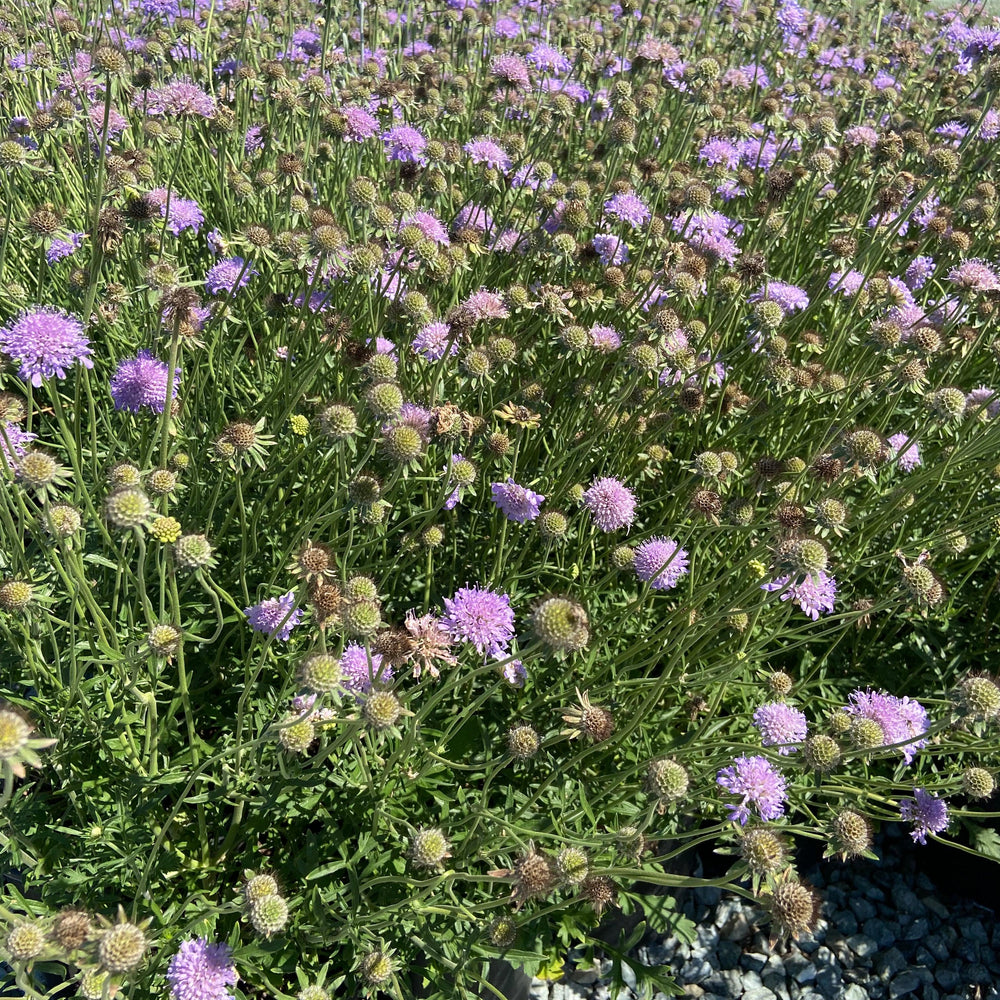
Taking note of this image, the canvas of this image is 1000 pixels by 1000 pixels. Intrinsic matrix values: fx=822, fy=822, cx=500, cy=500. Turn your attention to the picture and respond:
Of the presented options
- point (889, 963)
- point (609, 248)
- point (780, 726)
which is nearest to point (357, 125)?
point (609, 248)

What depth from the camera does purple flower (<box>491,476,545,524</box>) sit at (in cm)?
296

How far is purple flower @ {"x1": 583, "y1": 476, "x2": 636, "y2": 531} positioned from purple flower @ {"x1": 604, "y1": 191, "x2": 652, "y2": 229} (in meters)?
1.70

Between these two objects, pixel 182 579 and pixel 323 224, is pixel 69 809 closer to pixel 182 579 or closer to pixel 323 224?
pixel 182 579

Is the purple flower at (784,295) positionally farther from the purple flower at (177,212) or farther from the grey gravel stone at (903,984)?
the grey gravel stone at (903,984)

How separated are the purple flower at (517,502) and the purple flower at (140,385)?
124 cm

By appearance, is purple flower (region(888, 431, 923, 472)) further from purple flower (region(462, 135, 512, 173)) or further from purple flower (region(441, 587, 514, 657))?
purple flower (region(462, 135, 512, 173))

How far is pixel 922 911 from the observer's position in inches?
145

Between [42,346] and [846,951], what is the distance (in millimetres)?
3926

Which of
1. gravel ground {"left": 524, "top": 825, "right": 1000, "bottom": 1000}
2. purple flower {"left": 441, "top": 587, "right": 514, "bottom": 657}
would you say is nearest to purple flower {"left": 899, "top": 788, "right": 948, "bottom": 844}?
gravel ground {"left": 524, "top": 825, "right": 1000, "bottom": 1000}

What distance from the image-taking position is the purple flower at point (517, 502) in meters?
2.96

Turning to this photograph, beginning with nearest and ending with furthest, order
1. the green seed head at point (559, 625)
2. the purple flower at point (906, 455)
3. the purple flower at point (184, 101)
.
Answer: the green seed head at point (559, 625) → the purple flower at point (906, 455) → the purple flower at point (184, 101)

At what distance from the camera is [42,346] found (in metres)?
2.56

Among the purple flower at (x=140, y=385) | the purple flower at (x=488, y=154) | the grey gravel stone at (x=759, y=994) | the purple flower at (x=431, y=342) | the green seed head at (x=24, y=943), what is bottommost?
the grey gravel stone at (x=759, y=994)

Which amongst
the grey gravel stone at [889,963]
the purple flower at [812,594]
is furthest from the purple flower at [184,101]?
the grey gravel stone at [889,963]
